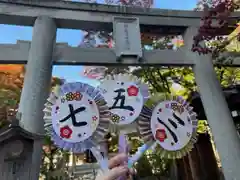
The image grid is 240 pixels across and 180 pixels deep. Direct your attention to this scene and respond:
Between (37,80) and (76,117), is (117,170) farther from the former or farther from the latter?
(37,80)

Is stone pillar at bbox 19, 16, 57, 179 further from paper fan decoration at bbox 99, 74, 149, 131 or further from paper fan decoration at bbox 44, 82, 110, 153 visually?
paper fan decoration at bbox 99, 74, 149, 131

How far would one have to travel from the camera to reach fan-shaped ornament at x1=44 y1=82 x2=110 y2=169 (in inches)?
99.8

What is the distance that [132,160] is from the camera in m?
2.17

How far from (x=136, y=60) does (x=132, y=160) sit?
215 centimetres

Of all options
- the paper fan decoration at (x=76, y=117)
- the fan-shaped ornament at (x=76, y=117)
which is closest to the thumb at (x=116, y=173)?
the fan-shaped ornament at (x=76, y=117)

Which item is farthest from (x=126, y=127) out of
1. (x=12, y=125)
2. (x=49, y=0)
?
(x=49, y=0)

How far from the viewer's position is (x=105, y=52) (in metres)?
3.91

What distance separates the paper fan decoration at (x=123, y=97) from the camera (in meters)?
2.75

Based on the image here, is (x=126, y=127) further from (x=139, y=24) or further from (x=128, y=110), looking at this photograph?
(x=139, y=24)

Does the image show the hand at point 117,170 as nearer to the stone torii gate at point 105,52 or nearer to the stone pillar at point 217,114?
the stone torii gate at point 105,52

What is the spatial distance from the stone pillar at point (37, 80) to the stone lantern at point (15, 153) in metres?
0.23

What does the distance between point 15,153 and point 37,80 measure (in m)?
1.22

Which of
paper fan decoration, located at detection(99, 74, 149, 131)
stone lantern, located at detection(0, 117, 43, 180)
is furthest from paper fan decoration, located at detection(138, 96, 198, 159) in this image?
stone lantern, located at detection(0, 117, 43, 180)

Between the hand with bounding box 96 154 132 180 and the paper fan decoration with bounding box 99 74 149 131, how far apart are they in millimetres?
796
